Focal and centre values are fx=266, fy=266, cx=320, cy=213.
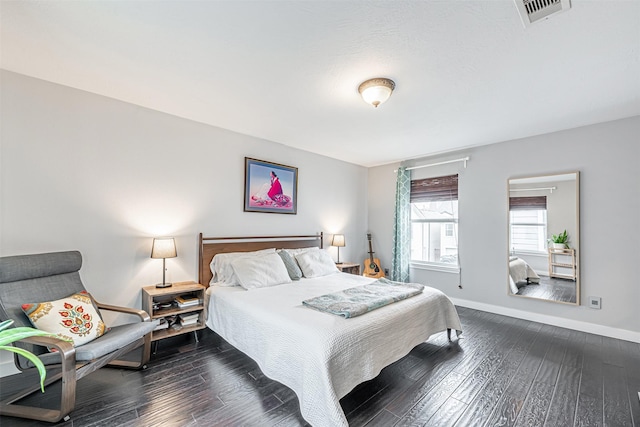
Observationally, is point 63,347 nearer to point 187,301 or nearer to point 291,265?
point 187,301

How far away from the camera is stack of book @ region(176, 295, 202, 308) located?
2.80 m

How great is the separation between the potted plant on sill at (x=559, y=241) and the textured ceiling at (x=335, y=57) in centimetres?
142

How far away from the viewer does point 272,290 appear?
9.48 feet

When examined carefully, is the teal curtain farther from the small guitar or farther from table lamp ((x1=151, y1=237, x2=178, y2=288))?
table lamp ((x1=151, y1=237, x2=178, y2=288))

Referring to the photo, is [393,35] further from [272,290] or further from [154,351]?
[154,351]

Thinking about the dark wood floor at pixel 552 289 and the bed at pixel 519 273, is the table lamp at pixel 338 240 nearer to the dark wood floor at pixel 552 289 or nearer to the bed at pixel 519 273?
the bed at pixel 519 273

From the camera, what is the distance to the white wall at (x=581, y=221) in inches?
119

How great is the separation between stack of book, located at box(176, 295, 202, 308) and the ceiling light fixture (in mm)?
2716

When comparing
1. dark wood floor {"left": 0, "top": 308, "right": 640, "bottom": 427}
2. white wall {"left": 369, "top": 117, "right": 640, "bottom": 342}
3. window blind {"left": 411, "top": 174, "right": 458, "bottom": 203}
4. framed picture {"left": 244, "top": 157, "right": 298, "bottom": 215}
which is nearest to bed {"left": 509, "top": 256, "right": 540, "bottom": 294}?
white wall {"left": 369, "top": 117, "right": 640, "bottom": 342}

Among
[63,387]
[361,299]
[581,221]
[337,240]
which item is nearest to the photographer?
[63,387]

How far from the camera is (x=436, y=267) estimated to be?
458 centimetres

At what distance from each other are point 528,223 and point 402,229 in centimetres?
182

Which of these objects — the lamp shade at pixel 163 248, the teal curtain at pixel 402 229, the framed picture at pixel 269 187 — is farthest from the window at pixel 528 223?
the lamp shade at pixel 163 248

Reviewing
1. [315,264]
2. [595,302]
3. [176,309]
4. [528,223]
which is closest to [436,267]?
[528,223]
